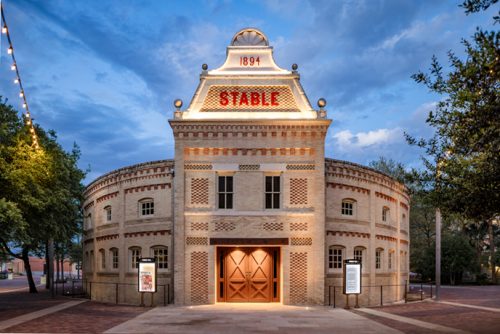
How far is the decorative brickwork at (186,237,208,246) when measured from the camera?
84.9 feet

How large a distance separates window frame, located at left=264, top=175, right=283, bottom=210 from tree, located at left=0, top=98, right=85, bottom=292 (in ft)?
29.7

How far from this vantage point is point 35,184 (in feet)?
74.4

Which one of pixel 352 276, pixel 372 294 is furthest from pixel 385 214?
pixel 352 276

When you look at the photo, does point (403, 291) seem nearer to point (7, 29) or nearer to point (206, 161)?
point (206, 161)

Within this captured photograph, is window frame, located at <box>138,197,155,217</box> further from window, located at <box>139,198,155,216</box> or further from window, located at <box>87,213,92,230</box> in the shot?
window, located at <box>87,213,92,230</box>

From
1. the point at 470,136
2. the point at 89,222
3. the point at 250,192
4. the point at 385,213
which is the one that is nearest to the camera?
the point at 470,136

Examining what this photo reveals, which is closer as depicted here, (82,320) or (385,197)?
(82,320)

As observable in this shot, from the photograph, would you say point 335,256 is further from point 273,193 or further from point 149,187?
point 149,187

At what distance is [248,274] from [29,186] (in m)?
10.5

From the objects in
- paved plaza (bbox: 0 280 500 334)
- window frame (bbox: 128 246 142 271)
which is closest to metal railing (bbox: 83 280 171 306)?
window frame (bbox: 128 246 142 271)

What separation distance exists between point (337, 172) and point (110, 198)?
12924mm

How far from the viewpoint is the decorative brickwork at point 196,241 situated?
2588 centimetres

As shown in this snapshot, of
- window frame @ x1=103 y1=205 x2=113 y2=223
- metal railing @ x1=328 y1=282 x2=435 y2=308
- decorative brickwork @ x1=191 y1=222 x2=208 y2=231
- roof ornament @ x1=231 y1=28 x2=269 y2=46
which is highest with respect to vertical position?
roof ornament @ x1=231 y1=28 x2=269 y2=46

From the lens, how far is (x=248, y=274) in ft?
86.1
